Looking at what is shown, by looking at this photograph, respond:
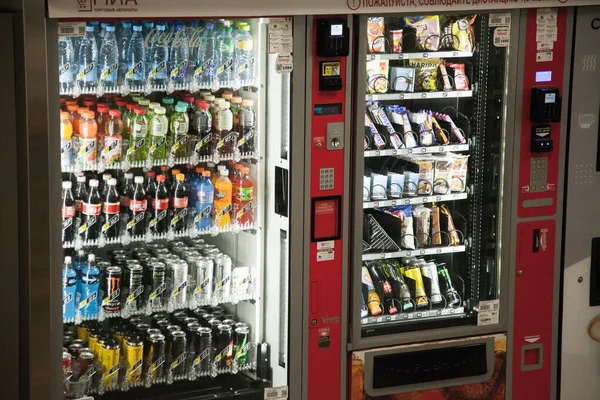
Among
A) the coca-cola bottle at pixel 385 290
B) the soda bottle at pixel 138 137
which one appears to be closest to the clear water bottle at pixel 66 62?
the soda bottle at pixel 138 137

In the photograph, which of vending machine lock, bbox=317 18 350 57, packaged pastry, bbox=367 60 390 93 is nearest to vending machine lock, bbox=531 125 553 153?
packaged pastry, bbox=367 60 390 93

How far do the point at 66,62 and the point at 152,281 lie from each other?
1.03m

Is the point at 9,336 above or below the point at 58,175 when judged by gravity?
below

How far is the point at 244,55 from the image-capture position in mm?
4543

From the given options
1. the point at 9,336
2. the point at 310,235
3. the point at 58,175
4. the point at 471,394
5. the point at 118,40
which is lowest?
the point at 471,394

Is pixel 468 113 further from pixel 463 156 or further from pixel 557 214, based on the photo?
pixel 557 214

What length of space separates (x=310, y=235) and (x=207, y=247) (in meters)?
0.58

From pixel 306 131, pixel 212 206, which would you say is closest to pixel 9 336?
pixel 212 206

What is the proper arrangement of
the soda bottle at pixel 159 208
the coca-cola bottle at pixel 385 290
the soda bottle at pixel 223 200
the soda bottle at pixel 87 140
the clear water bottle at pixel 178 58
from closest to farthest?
the soda bottle at pixel 87 140
the clear water bottle at pixel 178 58
the soda bottle at pixel 159 208
the soda bottle at pixel 223 200
the coca-cola bottle at pixel 385 290

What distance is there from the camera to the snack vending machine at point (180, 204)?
14.2 ft

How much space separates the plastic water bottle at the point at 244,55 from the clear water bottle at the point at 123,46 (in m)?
0.48

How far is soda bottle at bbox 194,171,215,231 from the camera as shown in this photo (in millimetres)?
4617

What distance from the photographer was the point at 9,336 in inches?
156

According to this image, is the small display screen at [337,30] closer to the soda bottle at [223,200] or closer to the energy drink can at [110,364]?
the soda bottle at [223,200]
